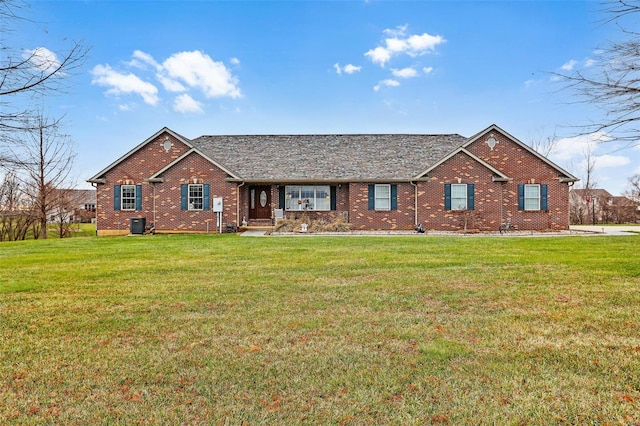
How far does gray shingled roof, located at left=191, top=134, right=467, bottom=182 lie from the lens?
73.9 ft

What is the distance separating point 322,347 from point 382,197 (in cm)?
1844

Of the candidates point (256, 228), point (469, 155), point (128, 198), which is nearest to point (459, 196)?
point (469, 155)

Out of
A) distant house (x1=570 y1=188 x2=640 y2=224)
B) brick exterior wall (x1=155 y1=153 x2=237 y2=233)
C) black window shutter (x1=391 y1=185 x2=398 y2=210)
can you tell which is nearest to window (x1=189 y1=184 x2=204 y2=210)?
brick exterior wall (x1=155 y1=153 x2=237 y2=233)

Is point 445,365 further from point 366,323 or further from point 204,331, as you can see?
point 204,331

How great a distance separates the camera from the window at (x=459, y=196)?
21344 millimetres

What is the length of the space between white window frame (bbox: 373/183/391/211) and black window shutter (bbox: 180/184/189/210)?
34.8ft

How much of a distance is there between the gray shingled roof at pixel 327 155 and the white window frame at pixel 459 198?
7.34 ft

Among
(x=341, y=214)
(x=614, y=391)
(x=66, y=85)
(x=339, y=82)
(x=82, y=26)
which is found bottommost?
(x=614, y=391)

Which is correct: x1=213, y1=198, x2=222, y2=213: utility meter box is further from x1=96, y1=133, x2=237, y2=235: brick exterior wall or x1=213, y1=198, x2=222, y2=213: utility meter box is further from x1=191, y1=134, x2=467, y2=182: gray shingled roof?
x1=191, y1=134, x2=467, y2=182: gray shingled roof

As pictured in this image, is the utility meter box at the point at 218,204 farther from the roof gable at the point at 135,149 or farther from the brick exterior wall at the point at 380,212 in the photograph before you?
the brick exterior wall at the point at 380,212

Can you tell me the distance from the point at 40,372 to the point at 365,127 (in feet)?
119

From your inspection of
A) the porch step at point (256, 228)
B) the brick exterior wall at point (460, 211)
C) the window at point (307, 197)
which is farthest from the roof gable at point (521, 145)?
the porch step at point (256, 228)

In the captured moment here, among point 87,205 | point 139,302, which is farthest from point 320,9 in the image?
point 87,205

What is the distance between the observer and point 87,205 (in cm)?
6800
